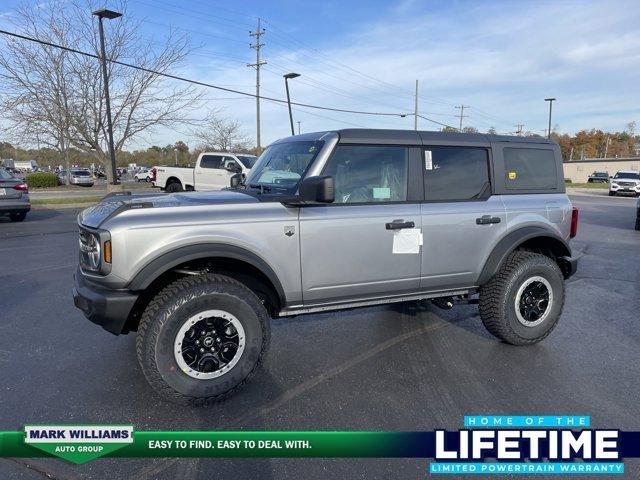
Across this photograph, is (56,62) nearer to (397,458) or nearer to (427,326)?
(427,326)

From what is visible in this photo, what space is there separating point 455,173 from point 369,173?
858 millimetres

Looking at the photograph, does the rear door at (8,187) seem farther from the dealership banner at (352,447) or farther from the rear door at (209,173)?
the dealership banner at (352,447)

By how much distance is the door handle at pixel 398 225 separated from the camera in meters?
3.60

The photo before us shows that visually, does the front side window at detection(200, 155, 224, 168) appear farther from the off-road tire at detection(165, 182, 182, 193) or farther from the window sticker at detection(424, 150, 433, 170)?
the window sticker at detection(424, 150, 433, 170)

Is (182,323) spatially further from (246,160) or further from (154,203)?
(246,160)

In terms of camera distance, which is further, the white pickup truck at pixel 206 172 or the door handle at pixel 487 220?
the white pickup truck at pixel 206 172

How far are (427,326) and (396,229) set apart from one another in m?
1.67

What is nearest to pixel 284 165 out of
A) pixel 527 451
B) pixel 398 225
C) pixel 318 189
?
pixel 318 189

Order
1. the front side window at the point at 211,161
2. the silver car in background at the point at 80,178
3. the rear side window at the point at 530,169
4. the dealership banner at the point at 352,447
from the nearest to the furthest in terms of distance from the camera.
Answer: the dealership banner at the point at 352,447, the rear side window at the point at 530,169, the front side window at the point at 211,161, the silver car in background at the point at 80,178

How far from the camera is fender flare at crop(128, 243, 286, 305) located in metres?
2.94

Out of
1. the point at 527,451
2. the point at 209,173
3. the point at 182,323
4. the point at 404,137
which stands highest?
the point at 209,173

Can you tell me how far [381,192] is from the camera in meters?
3.73

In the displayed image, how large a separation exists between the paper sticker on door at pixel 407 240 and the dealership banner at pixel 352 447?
149cm

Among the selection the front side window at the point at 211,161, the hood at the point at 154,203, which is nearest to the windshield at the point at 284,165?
the hood at the point at 154,203
